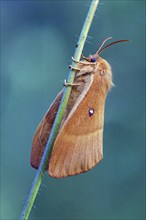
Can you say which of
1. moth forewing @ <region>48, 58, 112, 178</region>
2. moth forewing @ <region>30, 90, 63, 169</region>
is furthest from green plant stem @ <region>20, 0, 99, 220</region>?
moth forewing @ <region>30, 90, 63, 169</region>

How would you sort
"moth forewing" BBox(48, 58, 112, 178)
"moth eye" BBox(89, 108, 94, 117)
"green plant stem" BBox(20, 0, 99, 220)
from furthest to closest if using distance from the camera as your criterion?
"moth eye" BBox(89, 108, 94, 117) < "moth forewing" BBox(48, 58, 112, 178) < "green plant stem" BBox(20, 0, 99, 220)

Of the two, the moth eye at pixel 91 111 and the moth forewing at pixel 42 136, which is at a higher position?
the moth eye at pixel 91 111

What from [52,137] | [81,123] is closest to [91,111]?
[81,123]

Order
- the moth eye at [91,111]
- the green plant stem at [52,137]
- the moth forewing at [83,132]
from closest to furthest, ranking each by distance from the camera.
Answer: the green plant stem at [52,137]
the moth forewing at [83,132]
the moth eye at [91,111]

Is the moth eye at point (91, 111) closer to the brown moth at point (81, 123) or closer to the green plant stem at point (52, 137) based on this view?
the brown moth at point (81, 123)

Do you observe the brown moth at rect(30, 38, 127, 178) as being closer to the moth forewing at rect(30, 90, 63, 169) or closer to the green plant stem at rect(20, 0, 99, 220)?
the moth forewing at rect(30, 90, 63, 169)

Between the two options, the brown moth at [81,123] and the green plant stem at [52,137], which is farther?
the brown moth at [81,123]

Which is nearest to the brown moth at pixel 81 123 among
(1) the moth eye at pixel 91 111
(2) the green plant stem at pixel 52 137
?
(1) the moth eye at pixel 91 111

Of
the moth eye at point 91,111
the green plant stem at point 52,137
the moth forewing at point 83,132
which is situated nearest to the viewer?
the green plant stem at point 52,137
